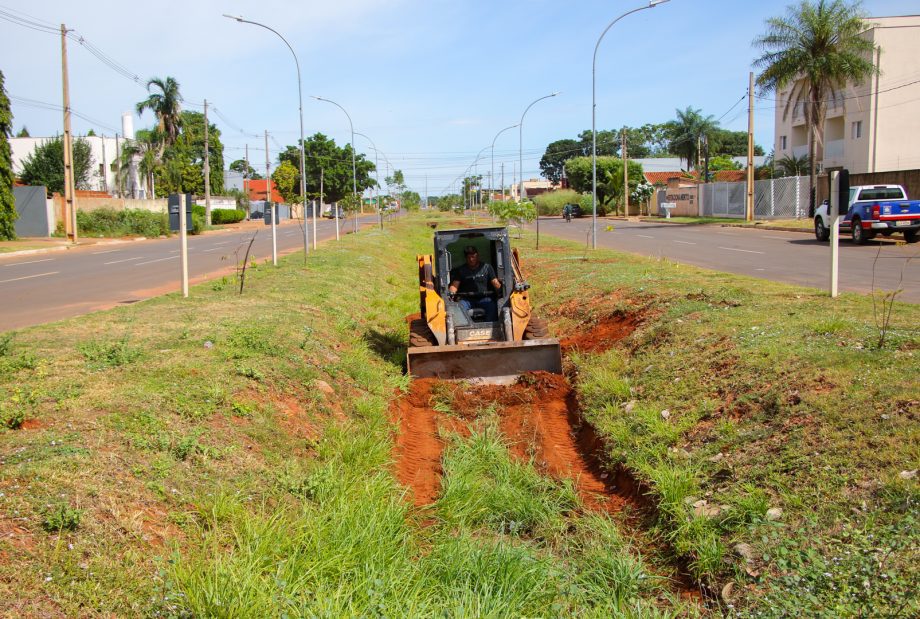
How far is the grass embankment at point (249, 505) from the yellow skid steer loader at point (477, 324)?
43.4 inches

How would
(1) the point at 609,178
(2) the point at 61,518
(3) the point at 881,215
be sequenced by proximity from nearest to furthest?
(2) the point at 61,518
(3) the point at 881,215
(1) the point at 609,178

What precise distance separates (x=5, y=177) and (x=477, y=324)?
3567cm

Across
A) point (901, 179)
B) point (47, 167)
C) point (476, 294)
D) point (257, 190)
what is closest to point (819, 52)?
point (901, 179)

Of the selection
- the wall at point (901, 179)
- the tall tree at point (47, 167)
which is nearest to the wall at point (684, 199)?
the wall at point (901, 179)

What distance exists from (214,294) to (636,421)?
968 centimetres

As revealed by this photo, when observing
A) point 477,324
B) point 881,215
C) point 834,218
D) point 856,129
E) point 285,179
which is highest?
point 856,129

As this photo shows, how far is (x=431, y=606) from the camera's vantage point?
4.60 meters

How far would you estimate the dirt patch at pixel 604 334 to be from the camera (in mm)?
11891

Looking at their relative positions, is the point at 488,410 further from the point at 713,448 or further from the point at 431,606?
the point at 431,606

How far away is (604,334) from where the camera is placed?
12.5 metres

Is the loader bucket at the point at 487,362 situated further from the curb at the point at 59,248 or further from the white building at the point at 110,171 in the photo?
the white building at the point at 110,171

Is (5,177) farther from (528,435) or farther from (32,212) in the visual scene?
(528,435)

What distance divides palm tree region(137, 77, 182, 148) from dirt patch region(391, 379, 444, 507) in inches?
2323

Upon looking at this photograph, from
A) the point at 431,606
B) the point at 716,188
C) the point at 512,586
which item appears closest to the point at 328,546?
the point at 431,606
